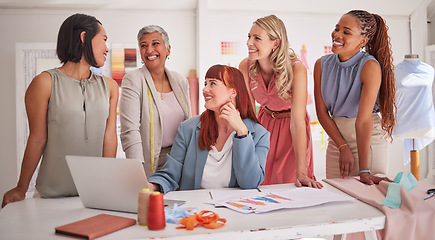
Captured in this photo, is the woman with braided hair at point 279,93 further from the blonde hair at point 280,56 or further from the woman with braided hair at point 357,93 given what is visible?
the woman with braided hair at point 357,93

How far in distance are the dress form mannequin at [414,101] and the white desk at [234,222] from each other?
2.27 metres

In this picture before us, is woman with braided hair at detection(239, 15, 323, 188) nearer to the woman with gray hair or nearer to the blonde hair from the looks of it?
the blonde hair

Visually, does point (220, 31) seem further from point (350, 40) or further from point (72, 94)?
point (72, 94)

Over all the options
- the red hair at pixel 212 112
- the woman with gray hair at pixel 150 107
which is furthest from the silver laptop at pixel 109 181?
the woman with gray hair at pixel 150 107

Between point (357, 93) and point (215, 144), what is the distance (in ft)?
2.57

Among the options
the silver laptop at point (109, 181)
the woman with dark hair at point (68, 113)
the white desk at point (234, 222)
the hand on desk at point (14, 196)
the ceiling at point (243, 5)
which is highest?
the ceiling at point (243, 5)

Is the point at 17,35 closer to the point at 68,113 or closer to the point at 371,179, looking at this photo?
the point at 68,113

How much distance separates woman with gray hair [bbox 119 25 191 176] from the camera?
7.22 feet

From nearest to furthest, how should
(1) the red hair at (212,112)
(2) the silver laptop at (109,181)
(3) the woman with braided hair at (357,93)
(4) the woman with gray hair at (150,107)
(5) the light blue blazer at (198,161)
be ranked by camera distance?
(2) the silver laptop at (109,181), (5) the light blue blazer at (198,161), (1) the red hair at (212,112), (3) the woman with braided hair at (357,93), (4) the woman with gray hair at (150,107)

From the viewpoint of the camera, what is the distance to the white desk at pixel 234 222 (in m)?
1.27

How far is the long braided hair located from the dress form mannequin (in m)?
1.44

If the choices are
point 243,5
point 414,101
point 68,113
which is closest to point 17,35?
point 243,5

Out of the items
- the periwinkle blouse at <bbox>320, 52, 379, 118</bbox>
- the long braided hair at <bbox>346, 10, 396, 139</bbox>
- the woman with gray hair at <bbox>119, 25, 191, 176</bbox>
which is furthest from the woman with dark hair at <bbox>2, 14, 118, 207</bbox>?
the long braided hair at <bbox>346, 10, 396, 139</bbox>

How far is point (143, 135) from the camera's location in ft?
7.40
